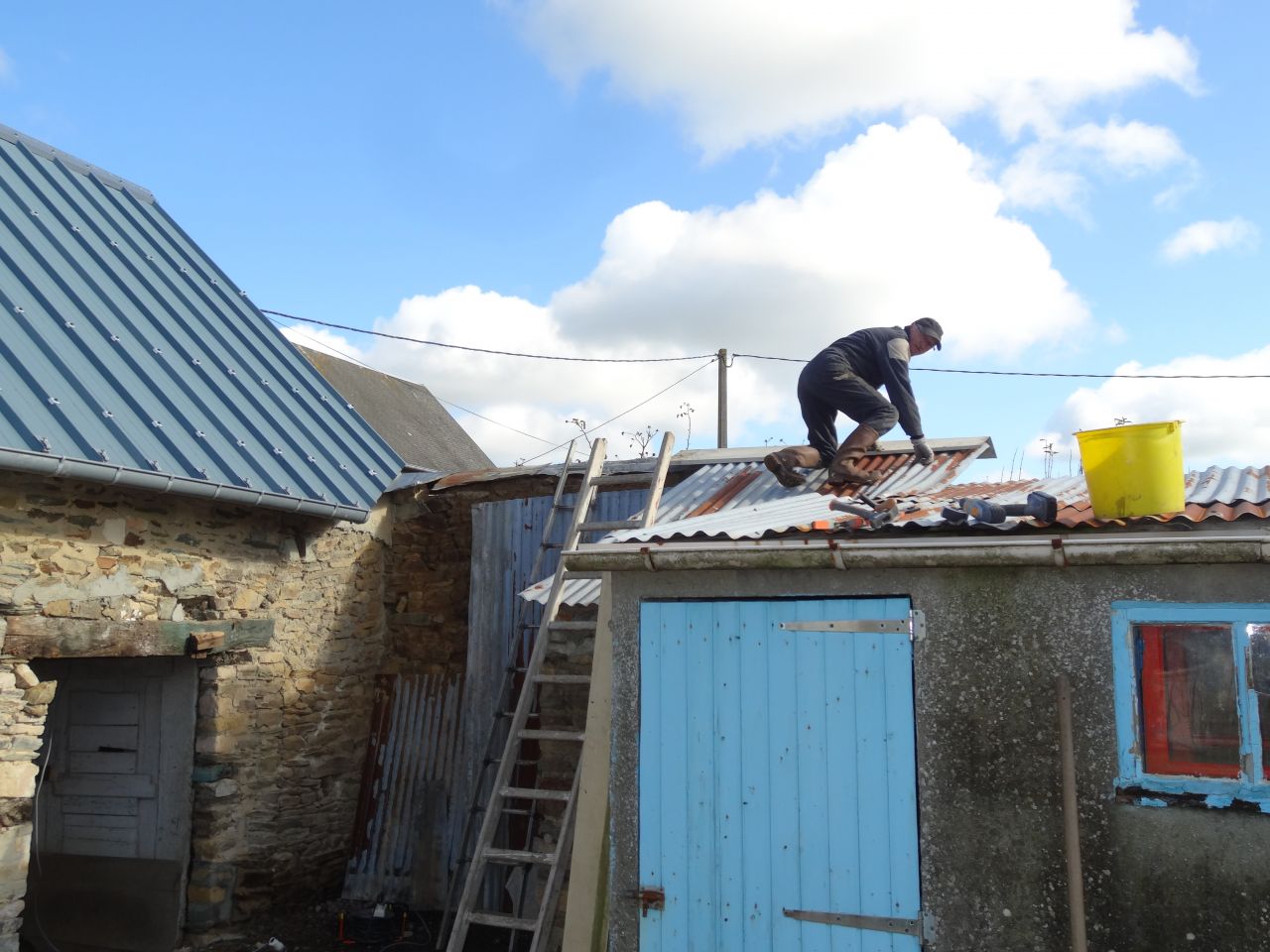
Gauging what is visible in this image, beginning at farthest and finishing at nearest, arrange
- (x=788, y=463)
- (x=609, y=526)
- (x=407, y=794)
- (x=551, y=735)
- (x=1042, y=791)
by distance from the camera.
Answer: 1. (x=407, y=794)
2. (x=788, y=463)
3. (x=609, y=526)
4. (x=551, y=735)
5. (x=1042, y=791)

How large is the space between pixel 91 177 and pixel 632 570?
754 cm

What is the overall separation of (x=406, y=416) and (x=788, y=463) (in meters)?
14.3

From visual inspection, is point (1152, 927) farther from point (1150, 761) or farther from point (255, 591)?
point (255, 591)

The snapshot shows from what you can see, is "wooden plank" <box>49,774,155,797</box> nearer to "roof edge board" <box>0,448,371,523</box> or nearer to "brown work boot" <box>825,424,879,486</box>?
"roof edge board" <box>0,448,371,523</box>

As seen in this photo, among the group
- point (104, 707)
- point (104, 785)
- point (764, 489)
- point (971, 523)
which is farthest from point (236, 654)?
point (971, 523)

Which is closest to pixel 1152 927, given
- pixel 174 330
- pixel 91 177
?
pixel 174 330

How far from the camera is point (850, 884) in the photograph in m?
4.73

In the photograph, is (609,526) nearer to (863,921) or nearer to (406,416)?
(863,921)

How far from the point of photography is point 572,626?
707 centimetres

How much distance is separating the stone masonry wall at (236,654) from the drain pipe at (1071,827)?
552 centimetres

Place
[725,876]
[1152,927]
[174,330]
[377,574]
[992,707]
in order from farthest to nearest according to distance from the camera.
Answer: [377,574], [174,330], [725,876], [992,707], [1152,927]

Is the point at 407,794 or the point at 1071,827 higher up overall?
the point at 1071,827

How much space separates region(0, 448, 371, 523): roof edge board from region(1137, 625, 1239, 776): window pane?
5601 millimetres

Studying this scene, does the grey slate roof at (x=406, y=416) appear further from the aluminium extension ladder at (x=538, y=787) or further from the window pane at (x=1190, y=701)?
the window pane at (x=1190, y=701)
